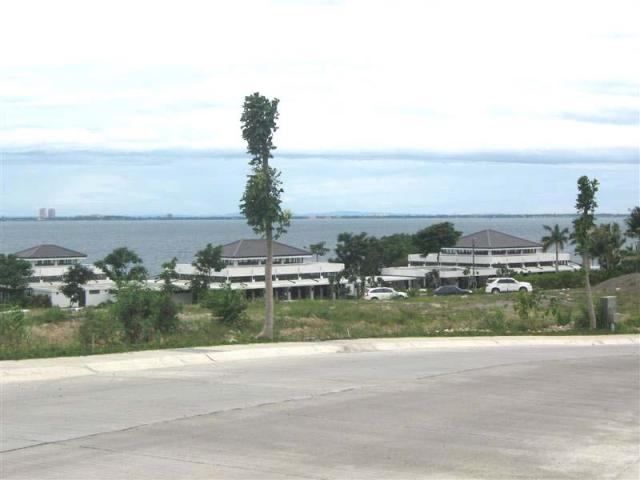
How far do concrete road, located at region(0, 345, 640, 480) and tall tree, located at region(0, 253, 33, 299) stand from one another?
58980 millimetres

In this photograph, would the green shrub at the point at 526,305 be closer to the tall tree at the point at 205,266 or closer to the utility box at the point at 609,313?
the utility box at the point at 609,313

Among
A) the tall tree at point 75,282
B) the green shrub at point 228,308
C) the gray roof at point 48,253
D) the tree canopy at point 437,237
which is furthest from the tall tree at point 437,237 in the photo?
the green shrub at point 228,308

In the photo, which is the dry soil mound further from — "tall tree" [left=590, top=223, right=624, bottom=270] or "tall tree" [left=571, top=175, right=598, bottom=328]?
"tall tree" [left=571, top=175, right=598, bottom=328]

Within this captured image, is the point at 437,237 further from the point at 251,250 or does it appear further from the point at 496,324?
the point at 496,324

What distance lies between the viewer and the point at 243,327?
2731 cm

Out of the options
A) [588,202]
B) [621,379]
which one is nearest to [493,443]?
[621,379]

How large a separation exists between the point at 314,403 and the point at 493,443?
347 centimetres

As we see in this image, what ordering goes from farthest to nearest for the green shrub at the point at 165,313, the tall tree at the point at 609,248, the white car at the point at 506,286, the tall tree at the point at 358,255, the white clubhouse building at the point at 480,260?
the white clubhouse building at the point at 480,260 → the tall tree at the point at 358,255 → the tall tree at the point at 609,248 → the white car at the point at 506,286 → the green shrub at the point at 165,313

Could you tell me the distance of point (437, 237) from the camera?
324 feet

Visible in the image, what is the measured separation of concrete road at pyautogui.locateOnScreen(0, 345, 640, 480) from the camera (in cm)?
951

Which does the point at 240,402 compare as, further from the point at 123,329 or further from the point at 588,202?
the point at 588,202

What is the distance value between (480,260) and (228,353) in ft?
255

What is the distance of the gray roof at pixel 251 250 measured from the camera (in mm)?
82125

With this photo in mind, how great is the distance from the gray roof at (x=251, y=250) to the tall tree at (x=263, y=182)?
5657 centimetres
